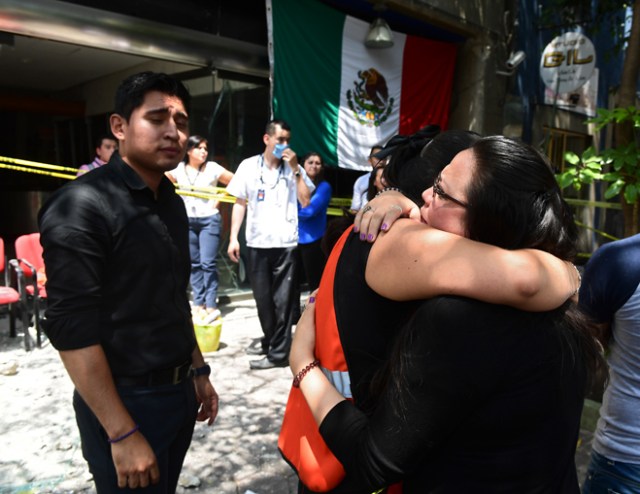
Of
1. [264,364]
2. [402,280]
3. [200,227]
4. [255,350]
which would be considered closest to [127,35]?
[200,227]

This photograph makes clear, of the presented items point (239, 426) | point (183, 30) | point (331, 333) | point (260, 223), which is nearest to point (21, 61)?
point (183, 30)

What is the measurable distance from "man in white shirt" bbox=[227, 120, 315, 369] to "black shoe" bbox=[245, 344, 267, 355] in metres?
0.16

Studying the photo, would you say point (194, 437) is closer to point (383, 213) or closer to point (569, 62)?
point (383, 213)

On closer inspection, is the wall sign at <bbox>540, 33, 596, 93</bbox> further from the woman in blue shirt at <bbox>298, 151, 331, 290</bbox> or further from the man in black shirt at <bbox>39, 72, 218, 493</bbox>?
the man in black shirt at <bbox>39, 72, 218, 493</bbox>

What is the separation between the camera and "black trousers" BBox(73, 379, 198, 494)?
1.62 metres

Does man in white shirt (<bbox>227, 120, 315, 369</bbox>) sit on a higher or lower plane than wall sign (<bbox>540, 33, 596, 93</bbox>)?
lower

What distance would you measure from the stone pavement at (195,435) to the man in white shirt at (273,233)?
365 mm

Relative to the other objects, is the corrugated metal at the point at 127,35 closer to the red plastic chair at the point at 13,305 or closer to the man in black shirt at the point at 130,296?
the red plastic chair at the point at 13,305

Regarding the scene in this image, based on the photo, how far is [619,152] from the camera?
3637 mm

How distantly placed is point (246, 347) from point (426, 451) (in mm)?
4448

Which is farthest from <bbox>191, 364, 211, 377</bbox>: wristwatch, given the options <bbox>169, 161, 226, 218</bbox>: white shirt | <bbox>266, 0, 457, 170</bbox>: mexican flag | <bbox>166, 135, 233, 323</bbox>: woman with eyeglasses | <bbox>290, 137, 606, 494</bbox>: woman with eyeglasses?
<bbox>266, 0, 457, 170</bbox>: mexican flag

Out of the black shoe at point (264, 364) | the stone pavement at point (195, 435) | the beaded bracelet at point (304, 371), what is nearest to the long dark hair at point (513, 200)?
the beaded bracelet at point (304, 371)

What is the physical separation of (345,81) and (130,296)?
5.77 m

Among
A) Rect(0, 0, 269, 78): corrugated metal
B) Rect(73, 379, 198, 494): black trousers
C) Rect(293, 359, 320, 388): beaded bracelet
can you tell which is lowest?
Rect(73, 379, 198, 494): black trousers
